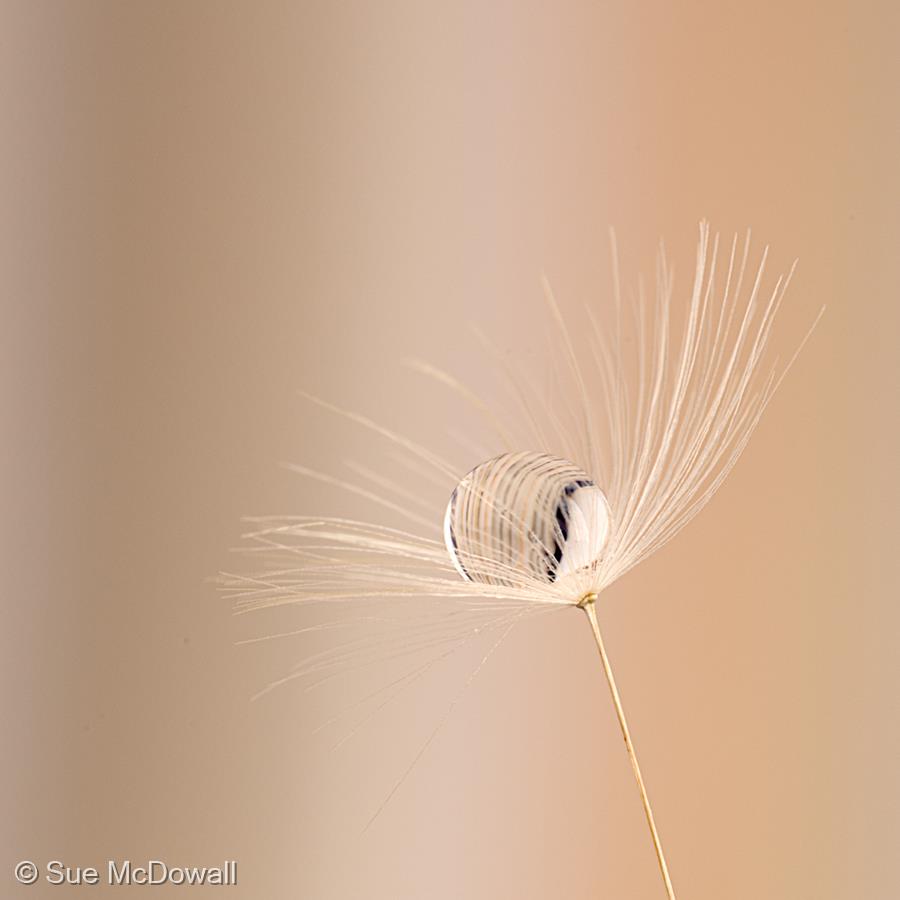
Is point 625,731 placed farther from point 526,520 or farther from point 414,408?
point 414,408

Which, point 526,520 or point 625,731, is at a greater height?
point 526,520

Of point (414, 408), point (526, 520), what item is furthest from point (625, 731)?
point (414, 408)

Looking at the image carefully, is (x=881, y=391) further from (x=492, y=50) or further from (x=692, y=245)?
(x=492, y=50)

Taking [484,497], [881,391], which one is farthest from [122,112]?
[881,391]

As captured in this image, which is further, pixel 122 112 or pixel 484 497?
pixel 122 112

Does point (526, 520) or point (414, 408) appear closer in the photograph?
point (526, 520)

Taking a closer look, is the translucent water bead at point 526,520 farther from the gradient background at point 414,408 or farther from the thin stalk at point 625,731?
the gradient background at point 414,408
